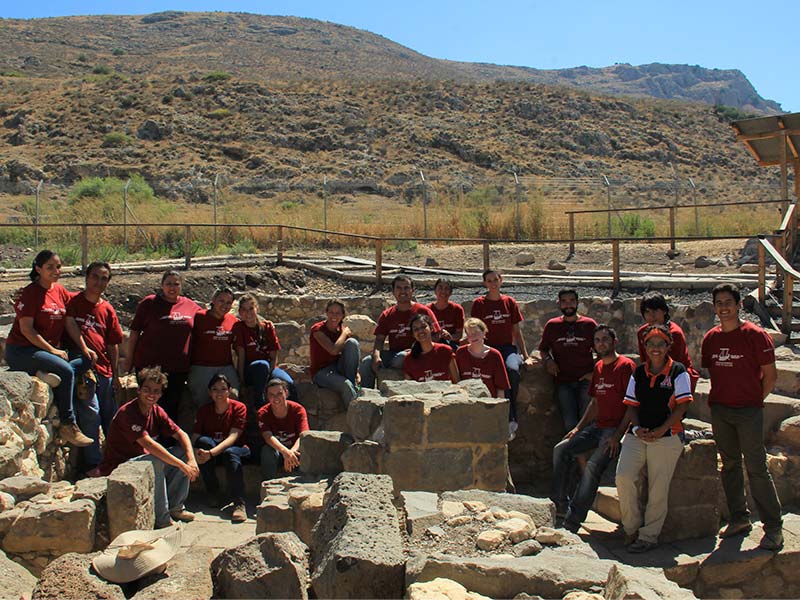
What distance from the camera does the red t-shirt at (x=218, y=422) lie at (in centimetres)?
723

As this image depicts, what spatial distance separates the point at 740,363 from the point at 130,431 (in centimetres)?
474

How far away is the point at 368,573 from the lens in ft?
13.1

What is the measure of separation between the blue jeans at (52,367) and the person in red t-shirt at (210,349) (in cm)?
110

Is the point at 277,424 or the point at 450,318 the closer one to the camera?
the point at 277,424

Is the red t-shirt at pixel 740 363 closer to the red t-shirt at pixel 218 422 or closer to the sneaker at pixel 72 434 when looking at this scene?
the red t-shirt at pixel 218 422

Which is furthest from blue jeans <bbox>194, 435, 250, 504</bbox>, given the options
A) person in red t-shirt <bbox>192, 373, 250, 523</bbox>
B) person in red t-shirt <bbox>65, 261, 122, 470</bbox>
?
person in red t-shirt <bbox>65, 261, 122, 470</bbox>

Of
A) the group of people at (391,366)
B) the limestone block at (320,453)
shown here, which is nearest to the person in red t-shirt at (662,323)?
the group of people at (391,366)

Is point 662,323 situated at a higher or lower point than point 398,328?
higher

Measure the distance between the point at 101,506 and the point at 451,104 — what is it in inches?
1762

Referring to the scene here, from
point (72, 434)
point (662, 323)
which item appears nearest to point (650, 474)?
point (662, 323)

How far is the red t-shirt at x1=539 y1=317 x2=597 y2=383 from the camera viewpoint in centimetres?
773

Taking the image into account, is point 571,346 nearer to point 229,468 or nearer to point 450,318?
point 450,318

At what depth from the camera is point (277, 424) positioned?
23.9ft

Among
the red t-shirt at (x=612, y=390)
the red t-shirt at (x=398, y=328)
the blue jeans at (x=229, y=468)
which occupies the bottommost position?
the blue jeans at (x=229, y=468)
